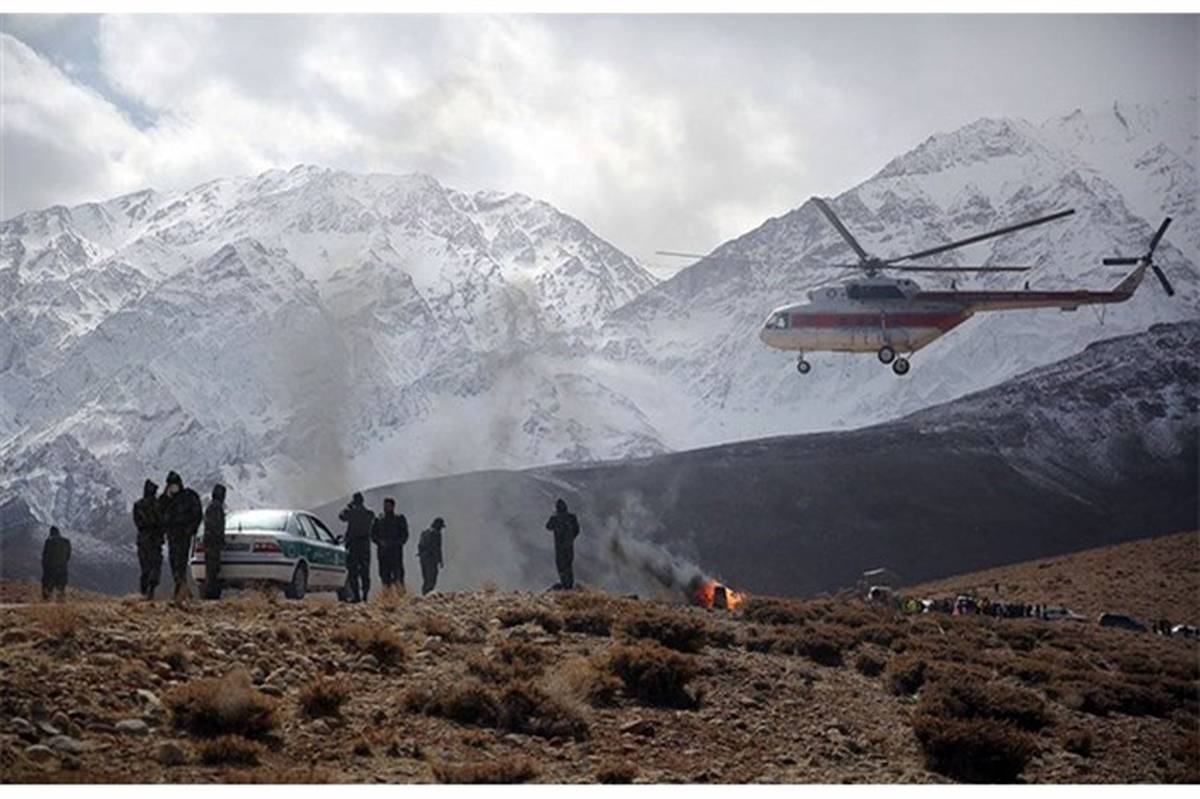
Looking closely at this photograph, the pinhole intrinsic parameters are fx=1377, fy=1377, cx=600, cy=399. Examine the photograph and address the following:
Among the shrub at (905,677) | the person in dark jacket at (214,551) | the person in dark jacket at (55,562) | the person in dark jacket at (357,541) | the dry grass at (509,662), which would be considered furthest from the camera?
the person in dark jacket at (55,562)

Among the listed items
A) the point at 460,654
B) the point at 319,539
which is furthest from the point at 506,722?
the point at 319,539

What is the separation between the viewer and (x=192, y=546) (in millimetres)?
22578

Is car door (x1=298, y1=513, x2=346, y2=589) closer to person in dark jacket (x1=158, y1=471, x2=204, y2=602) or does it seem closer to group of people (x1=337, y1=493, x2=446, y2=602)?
group of people (x1=337, y1=493, x2=446, y2=602)

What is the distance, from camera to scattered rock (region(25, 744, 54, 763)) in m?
11.2

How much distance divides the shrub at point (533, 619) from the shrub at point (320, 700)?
560cm

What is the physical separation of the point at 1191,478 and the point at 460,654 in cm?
13400

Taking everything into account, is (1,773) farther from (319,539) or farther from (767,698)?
(319,539)

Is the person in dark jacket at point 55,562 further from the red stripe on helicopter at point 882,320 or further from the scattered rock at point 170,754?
the red stripe on helicopter at point 882,320

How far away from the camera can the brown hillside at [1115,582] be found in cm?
6931

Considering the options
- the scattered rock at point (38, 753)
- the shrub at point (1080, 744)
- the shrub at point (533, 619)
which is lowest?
the shrub at point (1080, 744)

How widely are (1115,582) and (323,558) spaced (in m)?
64.3

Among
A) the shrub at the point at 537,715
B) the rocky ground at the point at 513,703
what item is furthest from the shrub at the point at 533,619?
the shrub at the point at 537,715

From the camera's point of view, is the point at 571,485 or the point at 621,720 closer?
the point at 621,720

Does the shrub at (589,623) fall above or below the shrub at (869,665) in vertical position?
above
